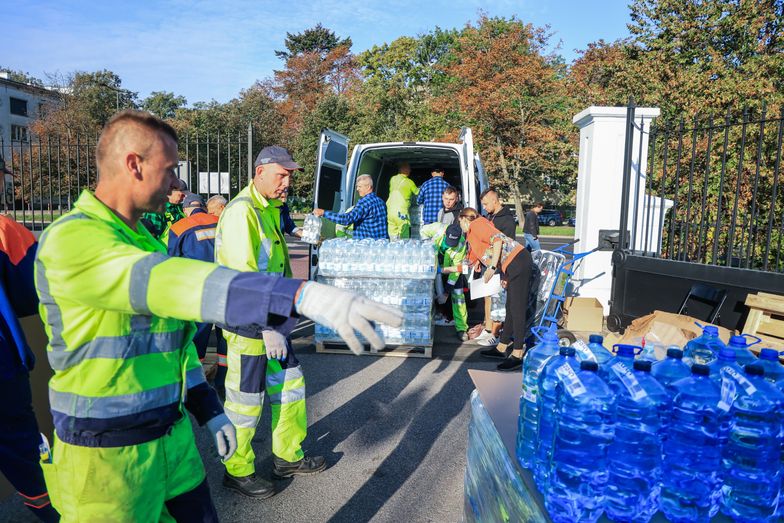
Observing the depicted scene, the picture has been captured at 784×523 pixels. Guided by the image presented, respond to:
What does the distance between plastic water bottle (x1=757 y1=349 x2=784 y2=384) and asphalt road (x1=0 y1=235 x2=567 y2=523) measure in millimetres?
2127

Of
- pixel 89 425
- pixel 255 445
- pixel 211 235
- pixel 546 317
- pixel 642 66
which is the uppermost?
pixel 642 66

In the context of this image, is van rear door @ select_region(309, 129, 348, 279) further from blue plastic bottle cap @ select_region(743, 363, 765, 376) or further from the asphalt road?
blue plastic bottle cap @ select_region(743, 363, 765, 376)

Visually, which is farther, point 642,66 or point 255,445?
point 642,66

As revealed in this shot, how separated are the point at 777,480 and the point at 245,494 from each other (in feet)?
9.91

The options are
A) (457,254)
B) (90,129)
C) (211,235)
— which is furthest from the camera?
(90,129)

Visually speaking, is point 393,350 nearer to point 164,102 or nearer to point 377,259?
point 377,259

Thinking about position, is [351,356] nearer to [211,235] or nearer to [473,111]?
[211,235]

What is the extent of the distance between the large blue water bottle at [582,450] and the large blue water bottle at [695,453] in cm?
22

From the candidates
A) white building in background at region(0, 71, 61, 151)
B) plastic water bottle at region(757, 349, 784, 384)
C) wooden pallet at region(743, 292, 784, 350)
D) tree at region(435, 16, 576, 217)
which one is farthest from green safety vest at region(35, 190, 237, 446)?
white building in background at region(0, 71, 61, 151)

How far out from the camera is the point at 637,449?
73.6 inches

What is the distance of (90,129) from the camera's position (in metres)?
28.5

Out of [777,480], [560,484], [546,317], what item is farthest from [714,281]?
[560,484]

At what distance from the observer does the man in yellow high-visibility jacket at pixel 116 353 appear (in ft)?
4.94

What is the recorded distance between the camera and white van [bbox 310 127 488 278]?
7.92 m
